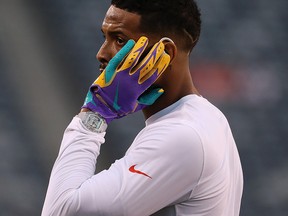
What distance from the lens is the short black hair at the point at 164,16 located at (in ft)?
A: 5.15

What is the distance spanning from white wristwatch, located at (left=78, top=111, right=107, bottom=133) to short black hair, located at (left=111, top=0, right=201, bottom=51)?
198mm

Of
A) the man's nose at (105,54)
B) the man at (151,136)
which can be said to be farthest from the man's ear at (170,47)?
the man's nose at (105,54)

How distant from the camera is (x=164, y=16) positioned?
1572mm

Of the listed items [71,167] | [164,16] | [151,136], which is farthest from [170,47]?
[71,167]

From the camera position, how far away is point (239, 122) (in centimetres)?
362

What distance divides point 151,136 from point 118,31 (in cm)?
25

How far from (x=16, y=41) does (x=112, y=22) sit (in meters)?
2.27

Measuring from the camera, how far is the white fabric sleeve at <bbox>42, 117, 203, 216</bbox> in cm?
141

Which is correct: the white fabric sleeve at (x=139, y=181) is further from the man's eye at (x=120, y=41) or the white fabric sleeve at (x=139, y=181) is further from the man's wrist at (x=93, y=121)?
the man's eye at (x=120, y=41)

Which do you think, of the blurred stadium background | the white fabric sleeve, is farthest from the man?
the blurred stadium background

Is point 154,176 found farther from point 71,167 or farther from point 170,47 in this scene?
point 170,47

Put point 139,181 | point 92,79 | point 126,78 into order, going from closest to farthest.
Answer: point 139,181, point 126,78, point 92,79

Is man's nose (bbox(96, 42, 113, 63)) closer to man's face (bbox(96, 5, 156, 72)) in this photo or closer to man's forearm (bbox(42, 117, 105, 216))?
man's face (bbox(96, 5, 156, 72))

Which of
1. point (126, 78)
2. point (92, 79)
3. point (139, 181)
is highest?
point (126, 78)
